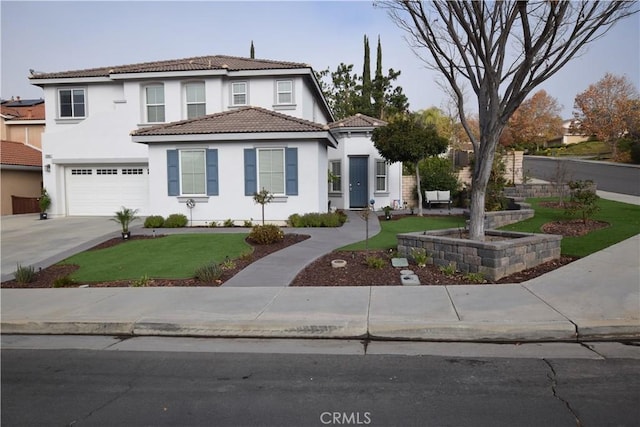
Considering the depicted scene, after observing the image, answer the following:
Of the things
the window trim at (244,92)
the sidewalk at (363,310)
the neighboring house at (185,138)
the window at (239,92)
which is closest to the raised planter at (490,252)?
the sidewalk at (363,310)

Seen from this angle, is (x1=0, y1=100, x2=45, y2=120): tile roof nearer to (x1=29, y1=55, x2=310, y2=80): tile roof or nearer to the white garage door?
(x1=29, y1=55, x2=310, y2=80): tile roof

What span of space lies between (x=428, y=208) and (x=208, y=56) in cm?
1322

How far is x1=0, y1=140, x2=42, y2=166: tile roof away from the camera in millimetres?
22875

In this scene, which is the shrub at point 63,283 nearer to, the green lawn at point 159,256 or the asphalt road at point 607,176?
the green lawn at point 159,256

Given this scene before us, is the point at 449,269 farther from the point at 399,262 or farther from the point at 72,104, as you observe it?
the point at 72,104

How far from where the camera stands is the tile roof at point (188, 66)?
63.1ft

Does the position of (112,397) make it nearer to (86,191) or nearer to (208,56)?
(86,191)

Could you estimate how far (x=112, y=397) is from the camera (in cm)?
432

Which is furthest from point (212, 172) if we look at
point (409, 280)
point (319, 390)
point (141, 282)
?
point (319, 390)

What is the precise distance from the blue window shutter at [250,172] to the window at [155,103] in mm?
6149

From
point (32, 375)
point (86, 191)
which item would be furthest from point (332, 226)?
point (86, 191)

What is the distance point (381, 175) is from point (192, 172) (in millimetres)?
8647

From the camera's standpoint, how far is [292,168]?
51.5 ft

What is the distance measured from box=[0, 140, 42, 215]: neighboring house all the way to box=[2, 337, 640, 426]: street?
21099 millimetres
